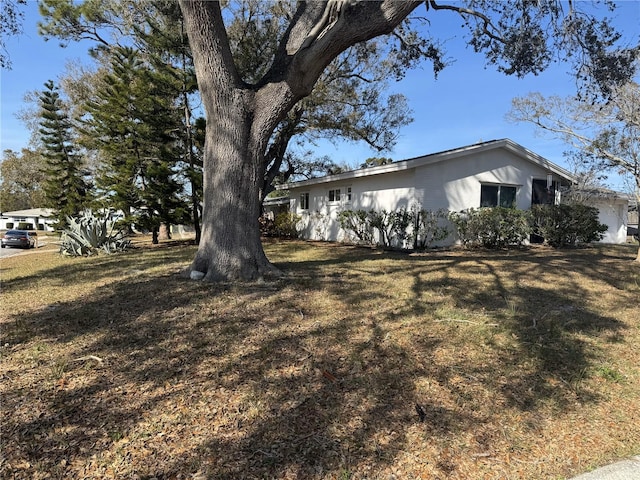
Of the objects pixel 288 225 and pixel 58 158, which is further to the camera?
pixel 58 158

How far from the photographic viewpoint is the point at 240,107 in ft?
19.8

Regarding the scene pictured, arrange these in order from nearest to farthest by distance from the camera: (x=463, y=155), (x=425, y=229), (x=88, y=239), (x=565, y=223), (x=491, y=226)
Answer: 1. (x=88, y=239)
2. (x=491, y=226)
3. (x=425, y=229)
4. (x=565, y=223)
5. (x=463, y=155)

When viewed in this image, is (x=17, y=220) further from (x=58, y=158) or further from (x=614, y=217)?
(x=614, y=217)

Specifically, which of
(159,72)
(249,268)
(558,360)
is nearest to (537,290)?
(558,360)

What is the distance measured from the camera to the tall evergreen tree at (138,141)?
15273 mm

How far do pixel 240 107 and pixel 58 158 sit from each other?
2334 centimetres

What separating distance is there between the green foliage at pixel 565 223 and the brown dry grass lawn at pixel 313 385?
27.5 ft

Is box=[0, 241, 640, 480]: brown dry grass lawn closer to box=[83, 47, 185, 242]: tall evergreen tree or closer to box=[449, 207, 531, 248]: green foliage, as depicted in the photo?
box=[449, 207, 531, 248]: green foliage

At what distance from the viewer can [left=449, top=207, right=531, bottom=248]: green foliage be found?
482 inches

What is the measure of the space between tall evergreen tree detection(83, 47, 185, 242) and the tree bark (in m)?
10.3

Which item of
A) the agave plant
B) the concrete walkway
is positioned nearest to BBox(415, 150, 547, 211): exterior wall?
the agave plant

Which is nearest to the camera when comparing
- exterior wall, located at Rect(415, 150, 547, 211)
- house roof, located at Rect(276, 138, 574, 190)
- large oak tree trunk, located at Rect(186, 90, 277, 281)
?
large oak tree trunk, located at Rect(186, 90, 277, 281)

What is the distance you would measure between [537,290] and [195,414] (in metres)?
5.60

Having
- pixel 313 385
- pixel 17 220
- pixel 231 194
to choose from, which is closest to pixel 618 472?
pixel 313 385
